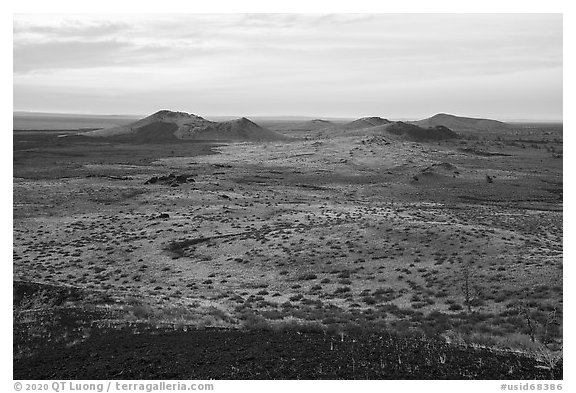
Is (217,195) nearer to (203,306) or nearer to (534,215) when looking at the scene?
(534,215)

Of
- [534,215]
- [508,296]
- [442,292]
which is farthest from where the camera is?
[534,215]

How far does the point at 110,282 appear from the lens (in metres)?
25.8

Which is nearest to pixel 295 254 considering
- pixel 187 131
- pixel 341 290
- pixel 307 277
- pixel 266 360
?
pixel 307 277

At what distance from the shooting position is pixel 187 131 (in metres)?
154

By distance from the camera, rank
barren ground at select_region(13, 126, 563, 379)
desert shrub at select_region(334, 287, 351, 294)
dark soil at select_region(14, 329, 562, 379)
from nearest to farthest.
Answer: dark soil at select_region(14, 329, 562, 379), barren ground at select_region(13, 126, 563, 379), desert shrub at select_region(334, 287, 351, 294)

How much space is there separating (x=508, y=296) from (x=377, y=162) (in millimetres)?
71770

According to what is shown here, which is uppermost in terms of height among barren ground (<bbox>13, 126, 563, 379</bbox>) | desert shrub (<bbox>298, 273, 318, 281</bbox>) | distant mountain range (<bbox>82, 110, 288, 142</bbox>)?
distant mountain range (<bbox>82, 110, 288, 142</bbox>)

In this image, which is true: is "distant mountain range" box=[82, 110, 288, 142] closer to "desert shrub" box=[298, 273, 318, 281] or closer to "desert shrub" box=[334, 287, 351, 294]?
"desert shrub" box=[298, 273, 318, 281]

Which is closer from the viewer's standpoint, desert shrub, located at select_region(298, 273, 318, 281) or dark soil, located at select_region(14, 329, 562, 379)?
dark soil, located at select_region(14, 329, 562, 379)

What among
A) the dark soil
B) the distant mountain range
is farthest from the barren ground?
the distant mountain range

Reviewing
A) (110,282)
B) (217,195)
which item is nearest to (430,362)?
(110,282)

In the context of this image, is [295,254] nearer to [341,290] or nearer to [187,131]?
[341,290]

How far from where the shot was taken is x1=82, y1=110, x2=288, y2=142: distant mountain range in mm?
148875

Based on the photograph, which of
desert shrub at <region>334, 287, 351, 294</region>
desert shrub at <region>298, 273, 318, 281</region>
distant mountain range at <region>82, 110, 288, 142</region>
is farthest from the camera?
distant mountain range at <region>82, 110, 288, 142</region>
